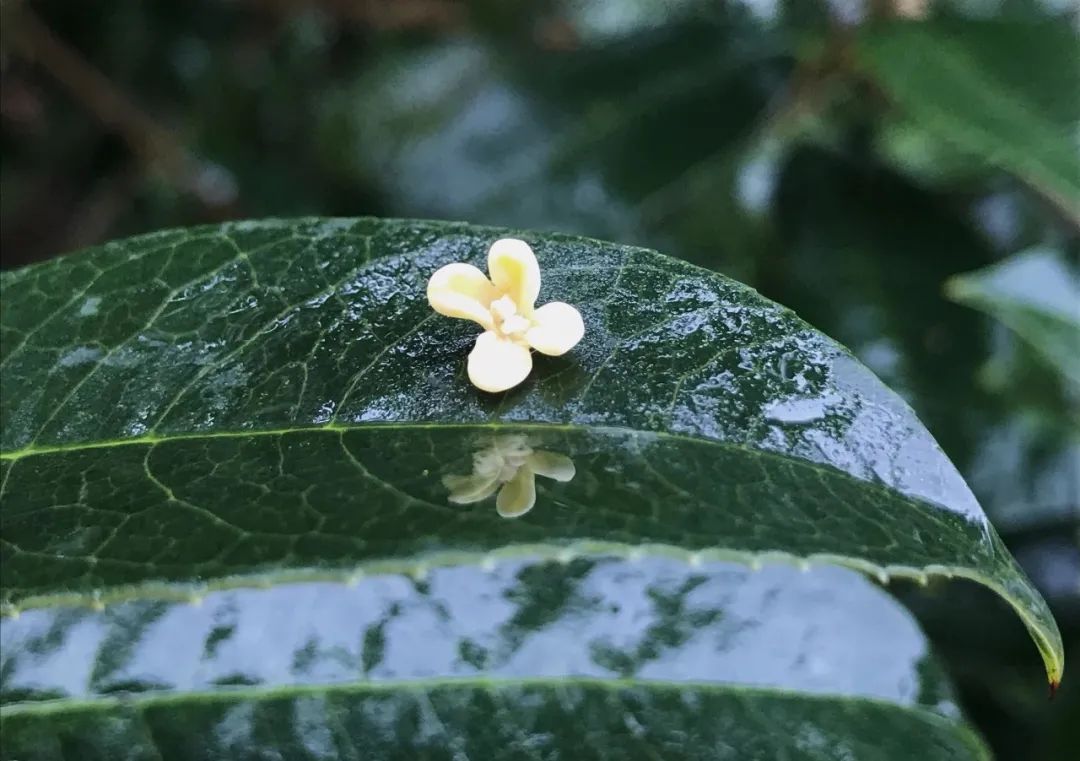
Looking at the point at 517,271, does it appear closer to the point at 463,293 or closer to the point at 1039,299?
the point at 463,293

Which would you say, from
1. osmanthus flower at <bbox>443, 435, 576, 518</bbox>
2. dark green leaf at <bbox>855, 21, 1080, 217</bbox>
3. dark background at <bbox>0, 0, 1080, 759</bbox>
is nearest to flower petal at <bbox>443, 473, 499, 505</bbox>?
osmanthus flower at <bbox>443, 435, 576, 518</bbox>


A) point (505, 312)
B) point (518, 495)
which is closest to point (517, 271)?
point (505, 312)

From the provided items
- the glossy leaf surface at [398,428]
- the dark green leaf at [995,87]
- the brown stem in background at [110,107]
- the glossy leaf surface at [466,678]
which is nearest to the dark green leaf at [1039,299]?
the dark green leaf at [995,87]

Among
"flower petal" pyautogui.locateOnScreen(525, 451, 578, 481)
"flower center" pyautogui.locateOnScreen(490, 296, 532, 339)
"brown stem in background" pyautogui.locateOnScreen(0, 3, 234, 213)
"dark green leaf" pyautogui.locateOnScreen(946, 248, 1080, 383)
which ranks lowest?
"flower petal" pyautogui.locateOnScreen(525, 451, 578, 481)

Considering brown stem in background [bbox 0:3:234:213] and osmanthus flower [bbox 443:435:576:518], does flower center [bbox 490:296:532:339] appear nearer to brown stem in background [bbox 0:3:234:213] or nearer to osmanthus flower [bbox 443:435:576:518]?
osmanthus flower [bbox 443:435:576:518]

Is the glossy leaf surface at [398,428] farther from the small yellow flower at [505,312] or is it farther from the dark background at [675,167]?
the dark background at [675,167]

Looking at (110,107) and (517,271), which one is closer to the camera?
(517,271)

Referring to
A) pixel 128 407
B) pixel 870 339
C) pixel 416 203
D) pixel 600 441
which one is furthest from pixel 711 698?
pixel 416 203

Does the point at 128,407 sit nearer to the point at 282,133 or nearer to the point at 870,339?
the point at 870,339

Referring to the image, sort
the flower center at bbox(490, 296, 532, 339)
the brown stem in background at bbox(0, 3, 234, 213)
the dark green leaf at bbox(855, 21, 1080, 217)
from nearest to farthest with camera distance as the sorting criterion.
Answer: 1. the flower center at bbox(490, 296, 532, 339)
2. the dark green leaf at bbox(855, 21, 1080, 217)
3. the brown stem in background at bbox(0, 3, 234, 213)

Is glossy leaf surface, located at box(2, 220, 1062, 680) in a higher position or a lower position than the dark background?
lower
